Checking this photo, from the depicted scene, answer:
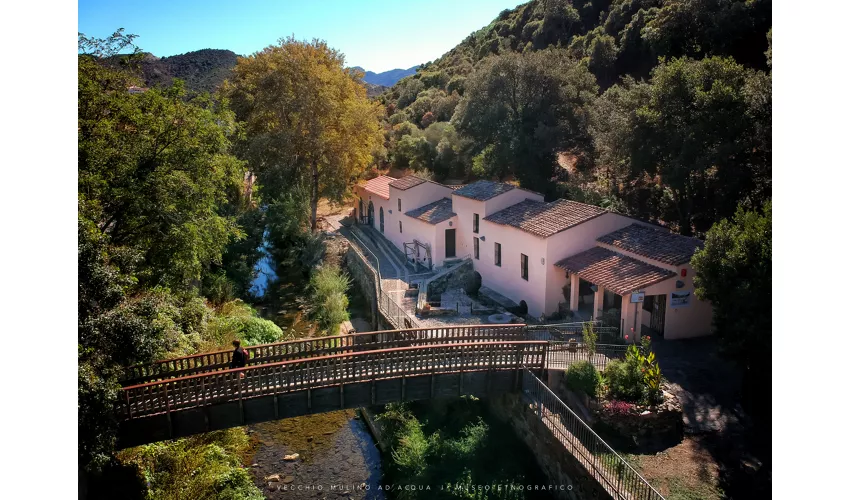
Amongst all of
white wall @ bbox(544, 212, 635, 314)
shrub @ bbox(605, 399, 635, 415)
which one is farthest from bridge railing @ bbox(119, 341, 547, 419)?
white wall @ bbox(544, 212, 635, 314)

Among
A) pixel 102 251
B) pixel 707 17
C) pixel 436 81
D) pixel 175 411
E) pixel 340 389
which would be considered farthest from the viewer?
pixel 436 81

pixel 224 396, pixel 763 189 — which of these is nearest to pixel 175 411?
pixel 224 396

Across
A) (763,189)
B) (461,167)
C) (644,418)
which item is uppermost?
(461,167)

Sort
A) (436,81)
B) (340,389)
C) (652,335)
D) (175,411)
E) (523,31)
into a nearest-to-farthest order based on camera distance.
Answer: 1. (175,411)
2. (340,389)
3. (652,335)
4. (523,31)
5. (436,81)

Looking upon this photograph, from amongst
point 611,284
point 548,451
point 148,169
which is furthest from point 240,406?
point 611,284

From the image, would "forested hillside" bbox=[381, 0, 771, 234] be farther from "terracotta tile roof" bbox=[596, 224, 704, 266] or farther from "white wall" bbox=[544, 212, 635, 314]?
"white wall" bbox=[544, 212, 635, 314]

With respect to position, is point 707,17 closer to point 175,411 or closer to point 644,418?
point 644,418

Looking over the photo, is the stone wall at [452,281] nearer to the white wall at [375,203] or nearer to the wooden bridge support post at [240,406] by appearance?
the white wall at [375,203]

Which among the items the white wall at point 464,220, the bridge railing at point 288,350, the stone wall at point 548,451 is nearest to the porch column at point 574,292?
the bridge railing at point 288,350
